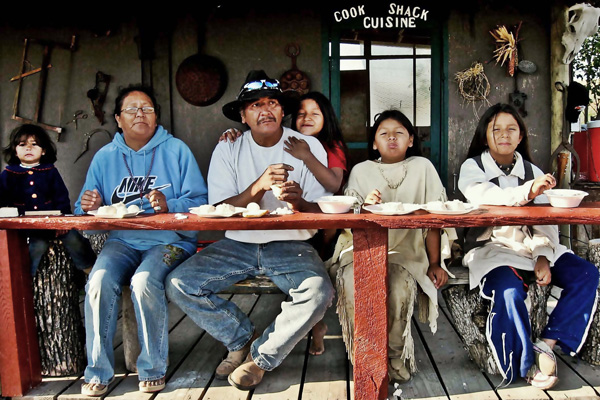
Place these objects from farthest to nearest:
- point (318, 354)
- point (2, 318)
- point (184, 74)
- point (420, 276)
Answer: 1. point (184, 74)
2. point (318, 354)
3. point (420, 276)
4. point (2, 318)

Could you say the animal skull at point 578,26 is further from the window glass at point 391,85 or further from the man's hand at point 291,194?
the man's hand at point 291,194

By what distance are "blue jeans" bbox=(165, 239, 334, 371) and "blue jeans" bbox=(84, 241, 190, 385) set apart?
Answer: 0.35 ft

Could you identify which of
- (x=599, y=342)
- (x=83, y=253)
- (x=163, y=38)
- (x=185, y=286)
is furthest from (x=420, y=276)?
(x=163, y=38)

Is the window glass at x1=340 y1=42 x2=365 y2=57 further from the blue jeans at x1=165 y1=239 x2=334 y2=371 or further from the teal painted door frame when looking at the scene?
the blue jeans at x1=165 y1=239 x2=334 y2=371

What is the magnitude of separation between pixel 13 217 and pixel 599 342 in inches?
135

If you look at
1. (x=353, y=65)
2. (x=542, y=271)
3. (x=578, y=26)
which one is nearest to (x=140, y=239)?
(x=542, y=271)

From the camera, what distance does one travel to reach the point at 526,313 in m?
2.82

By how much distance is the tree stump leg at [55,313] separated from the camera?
2.98m

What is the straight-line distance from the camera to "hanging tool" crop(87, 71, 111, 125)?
214 inches

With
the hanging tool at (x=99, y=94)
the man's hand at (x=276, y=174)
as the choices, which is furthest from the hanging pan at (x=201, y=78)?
the man's hand at (x=276, y=174)

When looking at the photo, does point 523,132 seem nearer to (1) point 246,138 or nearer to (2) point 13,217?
(1) point 246,138

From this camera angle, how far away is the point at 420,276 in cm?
301

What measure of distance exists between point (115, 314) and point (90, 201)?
68cm

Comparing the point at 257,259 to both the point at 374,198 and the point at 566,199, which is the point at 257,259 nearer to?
the point at 374,198
